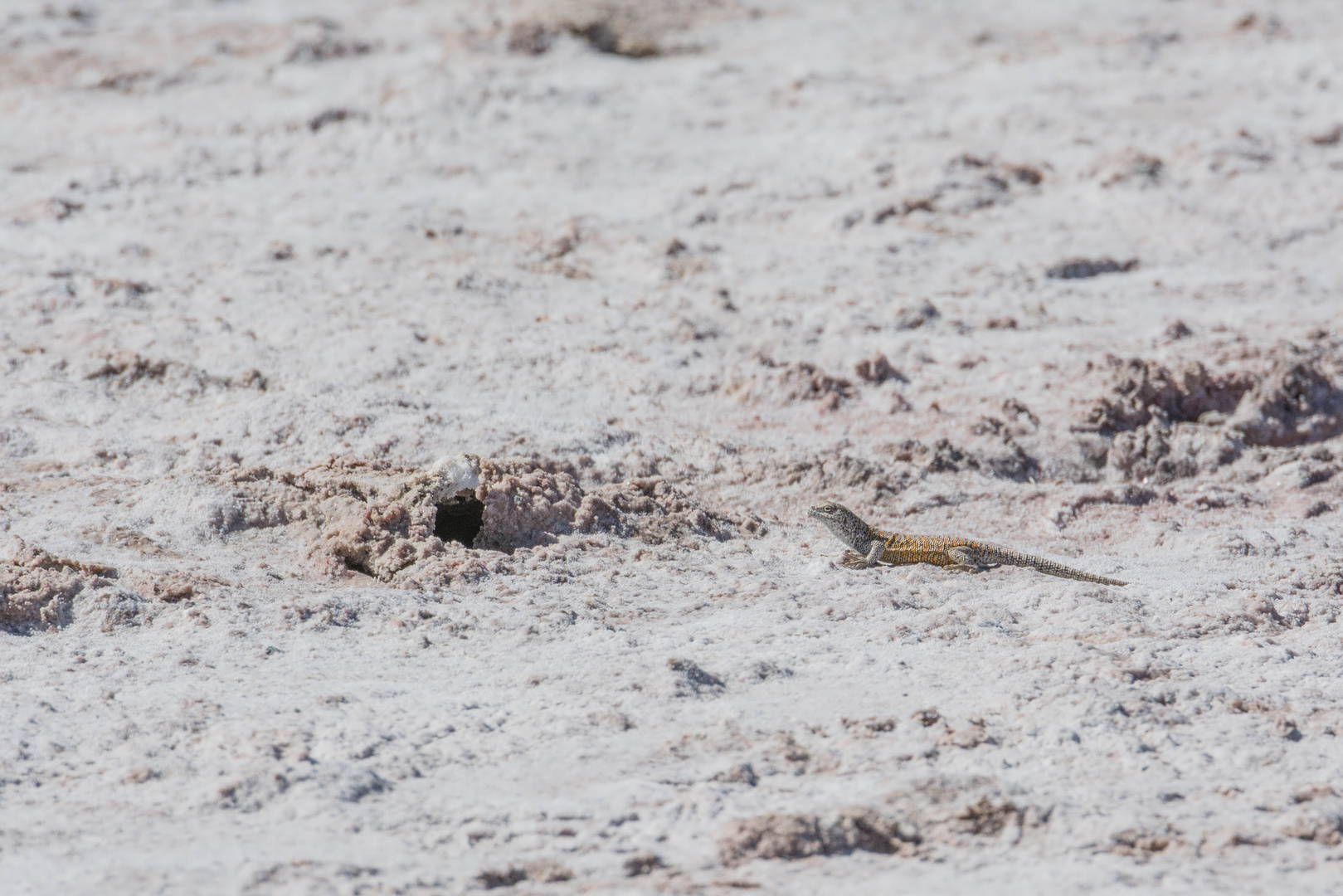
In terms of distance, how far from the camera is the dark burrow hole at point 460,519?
14.8 ft

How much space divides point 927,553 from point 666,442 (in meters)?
1.39

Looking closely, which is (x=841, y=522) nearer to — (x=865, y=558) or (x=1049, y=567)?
(x=865, y=558)

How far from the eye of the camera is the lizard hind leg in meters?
4.46

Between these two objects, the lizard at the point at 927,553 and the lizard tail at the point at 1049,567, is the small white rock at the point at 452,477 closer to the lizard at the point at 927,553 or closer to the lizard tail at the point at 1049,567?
the lizard at the point at 927,553

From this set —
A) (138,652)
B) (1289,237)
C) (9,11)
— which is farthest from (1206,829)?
(9,11)

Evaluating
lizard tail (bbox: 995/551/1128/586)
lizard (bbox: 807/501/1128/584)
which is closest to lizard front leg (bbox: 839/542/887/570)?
lizard (bbox: 807/501/1128/584)

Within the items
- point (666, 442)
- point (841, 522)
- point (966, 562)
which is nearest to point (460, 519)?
point (666, 442)

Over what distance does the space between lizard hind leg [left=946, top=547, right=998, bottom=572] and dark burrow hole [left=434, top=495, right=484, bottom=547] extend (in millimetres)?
1814

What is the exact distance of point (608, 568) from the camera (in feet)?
14.5

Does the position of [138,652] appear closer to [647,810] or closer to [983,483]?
[647,810]

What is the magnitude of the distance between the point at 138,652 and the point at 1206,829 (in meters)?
3.09

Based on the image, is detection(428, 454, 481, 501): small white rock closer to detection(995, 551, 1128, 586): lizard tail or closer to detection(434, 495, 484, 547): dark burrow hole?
detection(434, 495, 484, 547): dark burrow hole

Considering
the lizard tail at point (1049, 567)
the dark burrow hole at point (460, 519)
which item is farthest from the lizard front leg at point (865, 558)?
the dark burrow hole at point (460, 519)

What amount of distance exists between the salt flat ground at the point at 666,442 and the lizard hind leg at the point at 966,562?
4.2 inches
